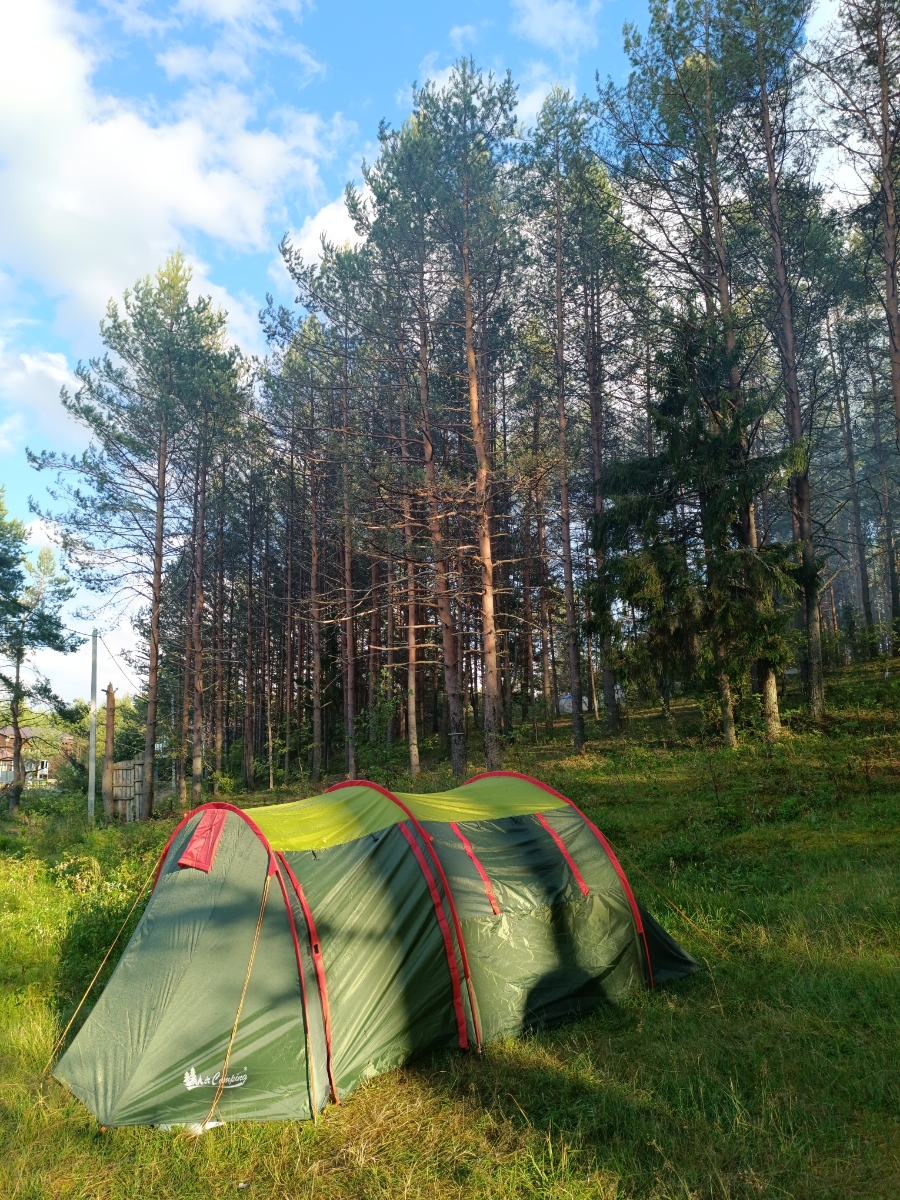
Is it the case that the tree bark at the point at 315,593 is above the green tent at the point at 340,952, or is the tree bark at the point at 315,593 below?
above

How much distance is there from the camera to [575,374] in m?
19.5

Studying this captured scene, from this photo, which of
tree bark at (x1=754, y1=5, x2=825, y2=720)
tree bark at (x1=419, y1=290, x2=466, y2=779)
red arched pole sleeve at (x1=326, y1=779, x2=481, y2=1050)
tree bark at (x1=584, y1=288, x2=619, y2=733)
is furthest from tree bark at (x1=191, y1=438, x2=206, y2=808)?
red arched pole sleeve at (x1=326, y1=779, x2=481, y2=1050)

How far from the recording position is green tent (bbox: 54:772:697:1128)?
4.88 metres

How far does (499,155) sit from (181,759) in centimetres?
2017

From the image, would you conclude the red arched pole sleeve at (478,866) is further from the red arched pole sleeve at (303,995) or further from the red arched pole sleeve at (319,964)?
the red arched pole sleeve at (303,995)

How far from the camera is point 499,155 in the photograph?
15.6m

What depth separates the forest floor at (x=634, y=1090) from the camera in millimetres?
3953

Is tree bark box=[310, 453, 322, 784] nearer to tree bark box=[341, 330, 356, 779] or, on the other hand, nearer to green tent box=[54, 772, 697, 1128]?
tree bark box=[341, 330, 356, 779]

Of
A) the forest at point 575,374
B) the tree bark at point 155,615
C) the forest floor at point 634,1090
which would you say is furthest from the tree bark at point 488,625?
the tree bark at point 155,615

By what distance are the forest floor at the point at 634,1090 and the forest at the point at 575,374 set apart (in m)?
6.58

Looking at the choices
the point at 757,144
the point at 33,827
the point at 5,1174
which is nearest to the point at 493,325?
the point at 757,144

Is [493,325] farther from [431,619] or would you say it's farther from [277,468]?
[431,619]

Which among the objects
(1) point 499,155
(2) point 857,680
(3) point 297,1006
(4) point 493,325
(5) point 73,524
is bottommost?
(3) point 297,1006

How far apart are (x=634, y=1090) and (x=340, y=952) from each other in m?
2.04
